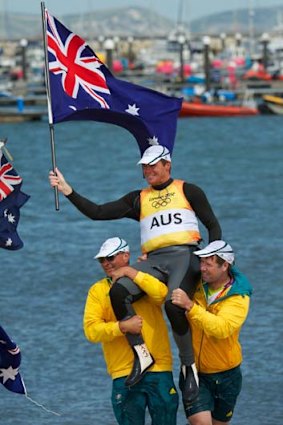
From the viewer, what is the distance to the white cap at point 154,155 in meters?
10.8

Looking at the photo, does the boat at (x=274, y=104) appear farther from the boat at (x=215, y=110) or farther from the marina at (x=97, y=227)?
the boat at (x=215, y=110)

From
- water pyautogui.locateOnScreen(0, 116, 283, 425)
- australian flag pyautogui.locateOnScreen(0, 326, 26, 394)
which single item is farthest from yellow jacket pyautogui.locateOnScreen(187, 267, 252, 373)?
water pyautogui.locateOnScreen(0, 116, 283, 425)

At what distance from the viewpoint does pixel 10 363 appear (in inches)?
472

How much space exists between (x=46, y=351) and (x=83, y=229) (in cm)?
1593

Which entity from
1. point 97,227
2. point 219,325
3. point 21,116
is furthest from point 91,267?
point 21,116

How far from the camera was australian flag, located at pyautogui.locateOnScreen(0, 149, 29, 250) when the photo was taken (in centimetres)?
1186

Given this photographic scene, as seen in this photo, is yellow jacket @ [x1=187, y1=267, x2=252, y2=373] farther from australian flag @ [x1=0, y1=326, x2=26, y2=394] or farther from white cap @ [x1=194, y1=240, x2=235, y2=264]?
australian flag @ [x1=0, y1=326, x2=26, y2=394]

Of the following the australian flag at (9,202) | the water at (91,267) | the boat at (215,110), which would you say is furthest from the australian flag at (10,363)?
the boat at (215,110)

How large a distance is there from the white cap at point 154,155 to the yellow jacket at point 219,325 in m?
0.98

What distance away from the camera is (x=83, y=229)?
35.5 meters

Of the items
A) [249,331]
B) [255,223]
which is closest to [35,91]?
[255,223]

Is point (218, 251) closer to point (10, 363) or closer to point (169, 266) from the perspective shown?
point (169, 266)

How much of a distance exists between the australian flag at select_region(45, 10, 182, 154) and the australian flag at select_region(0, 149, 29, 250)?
0.66 metres

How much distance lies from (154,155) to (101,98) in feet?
4.18
